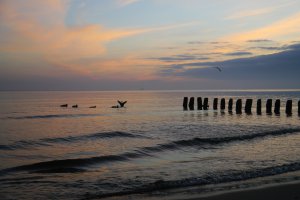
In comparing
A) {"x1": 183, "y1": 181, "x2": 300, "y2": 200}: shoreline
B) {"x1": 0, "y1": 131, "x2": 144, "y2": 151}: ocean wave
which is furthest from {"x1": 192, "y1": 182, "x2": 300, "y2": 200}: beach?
{"x1": 0, "y1": 131, "x2": 144, "y2": 151}: ocean wave

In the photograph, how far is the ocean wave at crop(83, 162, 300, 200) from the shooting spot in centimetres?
792

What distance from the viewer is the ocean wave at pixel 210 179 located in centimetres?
792

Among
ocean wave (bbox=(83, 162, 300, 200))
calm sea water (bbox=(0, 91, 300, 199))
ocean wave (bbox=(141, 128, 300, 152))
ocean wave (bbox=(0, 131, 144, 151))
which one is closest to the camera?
ocean wave (bbox=(83, 162, 300, 200))

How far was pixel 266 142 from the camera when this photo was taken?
1608 centimetres

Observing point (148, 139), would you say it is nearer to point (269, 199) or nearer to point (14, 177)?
point (14, 177)

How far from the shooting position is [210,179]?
29.5 ft

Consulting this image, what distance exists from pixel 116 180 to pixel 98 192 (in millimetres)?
1209

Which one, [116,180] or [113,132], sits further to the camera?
[113,132]

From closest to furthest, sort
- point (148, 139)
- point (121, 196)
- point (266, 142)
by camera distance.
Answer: point (121, 196), point (266, 142), point (148, 139)

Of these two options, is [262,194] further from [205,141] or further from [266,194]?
[205,141]

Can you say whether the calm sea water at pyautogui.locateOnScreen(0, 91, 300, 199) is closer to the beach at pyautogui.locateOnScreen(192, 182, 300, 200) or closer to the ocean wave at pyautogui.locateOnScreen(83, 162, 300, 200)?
the ocean wave at pyautogui.locateOnScreen(83, 162, 300, 200)

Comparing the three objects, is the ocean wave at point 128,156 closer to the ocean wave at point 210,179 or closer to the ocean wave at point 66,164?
the ocean wave at point 66,164

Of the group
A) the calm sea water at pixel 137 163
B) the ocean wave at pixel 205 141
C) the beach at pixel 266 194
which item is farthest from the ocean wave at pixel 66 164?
the beach at pixel 266 194

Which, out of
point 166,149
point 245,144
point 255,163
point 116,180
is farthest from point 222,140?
point 116,180
